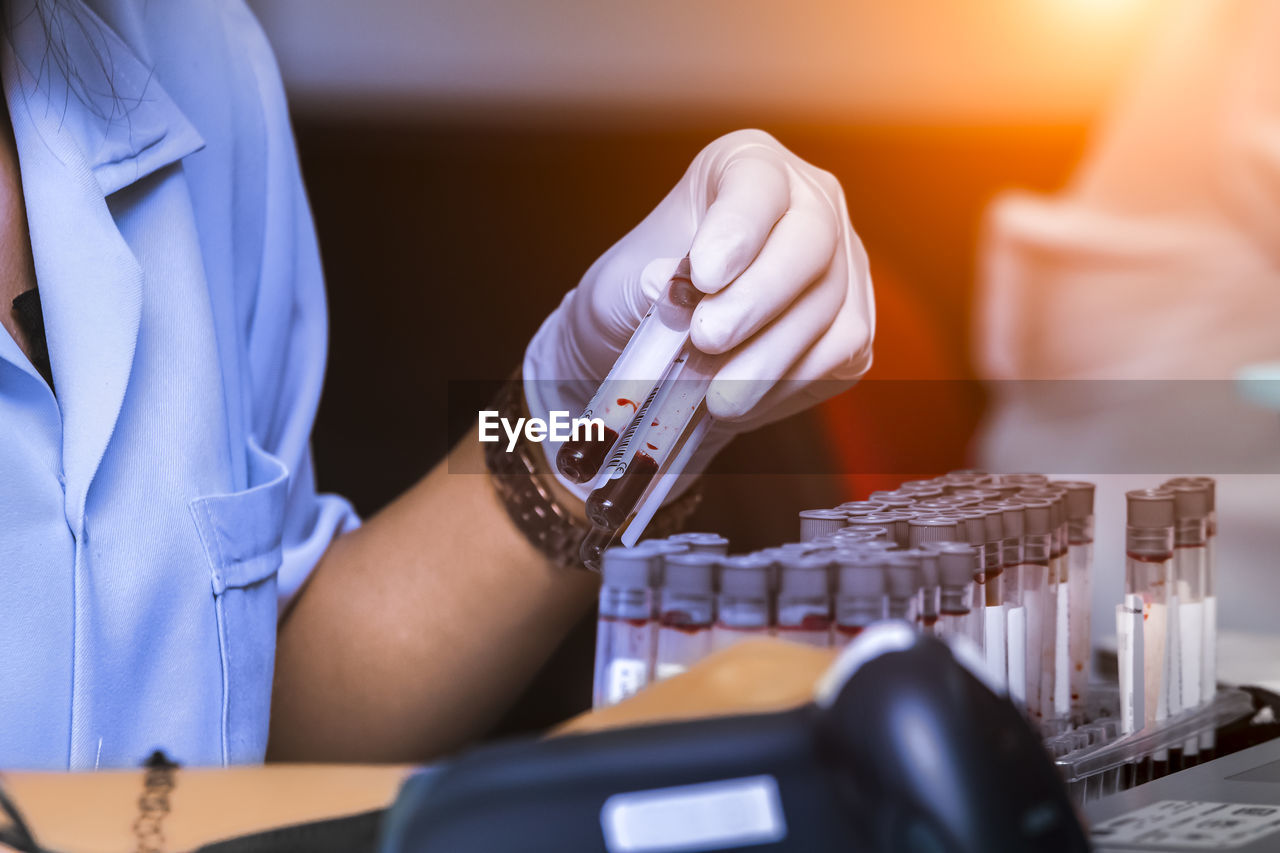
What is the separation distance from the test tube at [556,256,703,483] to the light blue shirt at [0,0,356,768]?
0.28m

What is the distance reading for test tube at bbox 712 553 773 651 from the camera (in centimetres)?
51

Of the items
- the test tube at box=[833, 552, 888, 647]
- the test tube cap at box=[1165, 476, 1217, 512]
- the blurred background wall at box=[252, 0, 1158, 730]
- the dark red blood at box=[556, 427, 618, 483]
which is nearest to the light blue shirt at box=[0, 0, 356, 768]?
the blurred background wall at box=[252, 0, 1158, 730]

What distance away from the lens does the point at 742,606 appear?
1.67ft

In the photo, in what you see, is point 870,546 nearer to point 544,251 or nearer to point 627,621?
point 627,621

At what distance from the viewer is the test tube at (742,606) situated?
0.51 meters

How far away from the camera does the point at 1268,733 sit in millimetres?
674

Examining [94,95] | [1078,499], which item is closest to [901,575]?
[1078,499]

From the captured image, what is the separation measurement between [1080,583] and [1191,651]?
10cm

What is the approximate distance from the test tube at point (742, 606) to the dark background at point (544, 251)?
13cm

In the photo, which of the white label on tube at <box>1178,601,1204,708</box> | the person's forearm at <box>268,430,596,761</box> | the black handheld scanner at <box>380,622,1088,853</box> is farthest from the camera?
the person's forearm at <box>268,430,596,761</box>

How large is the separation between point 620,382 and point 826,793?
0.33 meters

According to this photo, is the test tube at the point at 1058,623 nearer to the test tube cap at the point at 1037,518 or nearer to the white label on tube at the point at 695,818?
the test tube cap at the point at 1037,518

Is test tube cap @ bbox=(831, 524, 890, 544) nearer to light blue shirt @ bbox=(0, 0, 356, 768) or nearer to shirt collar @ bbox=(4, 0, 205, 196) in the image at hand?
light blue shirt @ bbox=(0, 0, 356, 768)

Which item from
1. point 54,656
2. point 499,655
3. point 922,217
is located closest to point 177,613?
point 54,656
